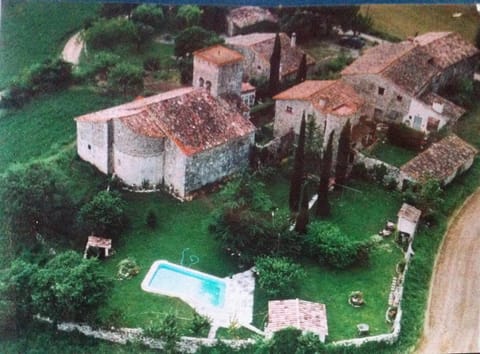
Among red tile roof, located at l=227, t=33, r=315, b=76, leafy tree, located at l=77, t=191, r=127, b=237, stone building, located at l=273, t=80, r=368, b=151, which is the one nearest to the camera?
leafy tree, located at l=77, t=191, r=127, b=237

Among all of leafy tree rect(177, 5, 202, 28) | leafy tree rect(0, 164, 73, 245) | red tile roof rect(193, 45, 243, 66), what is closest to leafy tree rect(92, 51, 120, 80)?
leafy tree rect(177, 5, 202, 28)

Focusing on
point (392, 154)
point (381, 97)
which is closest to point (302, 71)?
point (381, 97)

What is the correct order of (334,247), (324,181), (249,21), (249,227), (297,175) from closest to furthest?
1. (249,227)
2. (334,247)
3. (297,175)
4. (324,181)
5. (249,21)

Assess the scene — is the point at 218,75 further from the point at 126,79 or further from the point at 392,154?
the point at 392,154

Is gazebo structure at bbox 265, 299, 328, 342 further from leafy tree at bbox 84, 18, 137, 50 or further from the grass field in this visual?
leafy tree at bbox 84, 18, 137, 50

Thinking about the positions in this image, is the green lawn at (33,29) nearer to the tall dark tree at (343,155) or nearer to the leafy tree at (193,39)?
the leafy tree at (193,39)

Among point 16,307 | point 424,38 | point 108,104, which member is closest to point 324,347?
point 16,307
